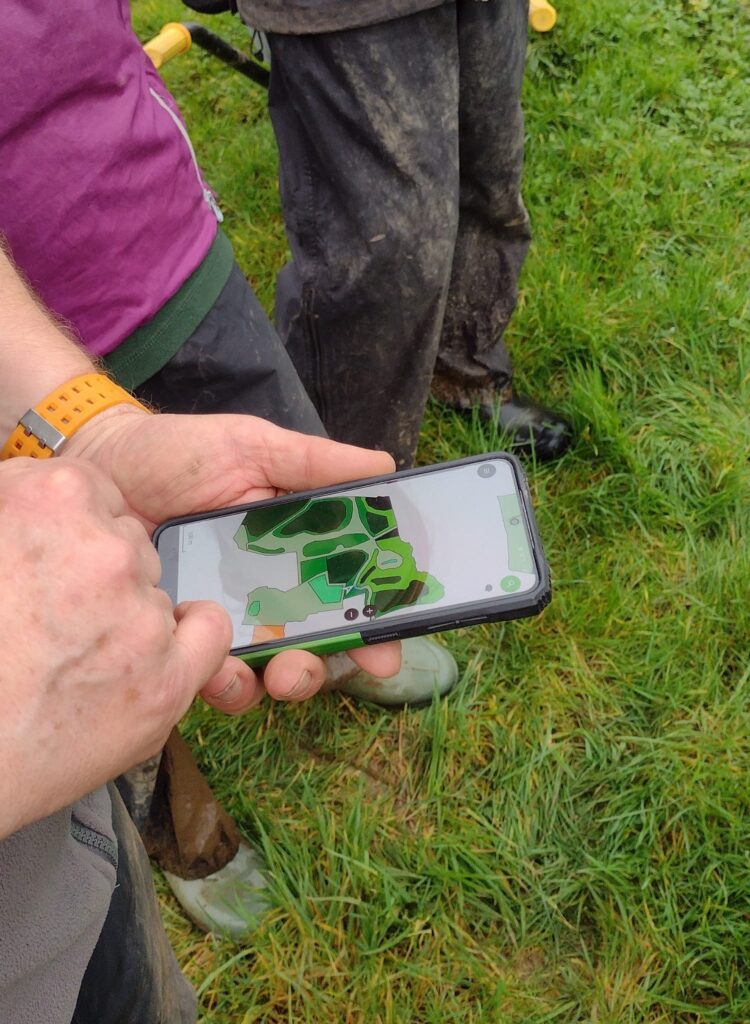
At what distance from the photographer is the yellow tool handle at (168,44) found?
2305 millimetres

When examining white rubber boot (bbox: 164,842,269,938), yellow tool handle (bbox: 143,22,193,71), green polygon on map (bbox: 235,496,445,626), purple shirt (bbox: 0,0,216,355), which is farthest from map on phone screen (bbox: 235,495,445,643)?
yellow tool handle (bbox: 143,22,193,71)

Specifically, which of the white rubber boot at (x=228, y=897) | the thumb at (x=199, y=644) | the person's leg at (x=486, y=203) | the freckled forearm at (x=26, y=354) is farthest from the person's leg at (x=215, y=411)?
the thumb at (x=199, y=644)

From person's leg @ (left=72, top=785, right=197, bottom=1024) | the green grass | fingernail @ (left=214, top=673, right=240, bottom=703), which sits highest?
fingernail @ (left=214, top=673, right=240, bottom=703)

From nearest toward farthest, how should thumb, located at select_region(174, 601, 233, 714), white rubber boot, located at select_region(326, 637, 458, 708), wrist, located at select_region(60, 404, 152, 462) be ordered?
thumb, located at select_region(174, 601, 233, 714) → wrist, located at select_region(60, 404, 152, 462) → white rubber boot, located at select_region(326, 637, 458, 708)

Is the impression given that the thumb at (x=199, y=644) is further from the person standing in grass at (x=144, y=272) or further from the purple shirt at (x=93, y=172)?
the purple shirt at (x=93, y=172)

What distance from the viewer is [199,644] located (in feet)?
2.98

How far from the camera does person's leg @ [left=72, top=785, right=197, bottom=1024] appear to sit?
106 cm

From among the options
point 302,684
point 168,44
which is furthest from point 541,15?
point 302,684

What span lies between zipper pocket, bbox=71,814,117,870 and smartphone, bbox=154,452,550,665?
0.40 m

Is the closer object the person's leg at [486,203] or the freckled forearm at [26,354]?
Answer: the freckled forearm at [26,354]

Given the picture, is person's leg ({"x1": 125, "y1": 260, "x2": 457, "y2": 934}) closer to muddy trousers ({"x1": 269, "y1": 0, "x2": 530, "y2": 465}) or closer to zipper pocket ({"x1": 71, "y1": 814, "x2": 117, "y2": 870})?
muddy trousers ({"x1": 269, "y1": 0, "x2": 530, "y2": 465})

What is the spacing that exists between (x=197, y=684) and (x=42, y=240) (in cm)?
89

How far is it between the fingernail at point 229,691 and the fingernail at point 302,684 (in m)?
0.08

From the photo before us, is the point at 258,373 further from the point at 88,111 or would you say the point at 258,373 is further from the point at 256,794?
the point at 256,794
